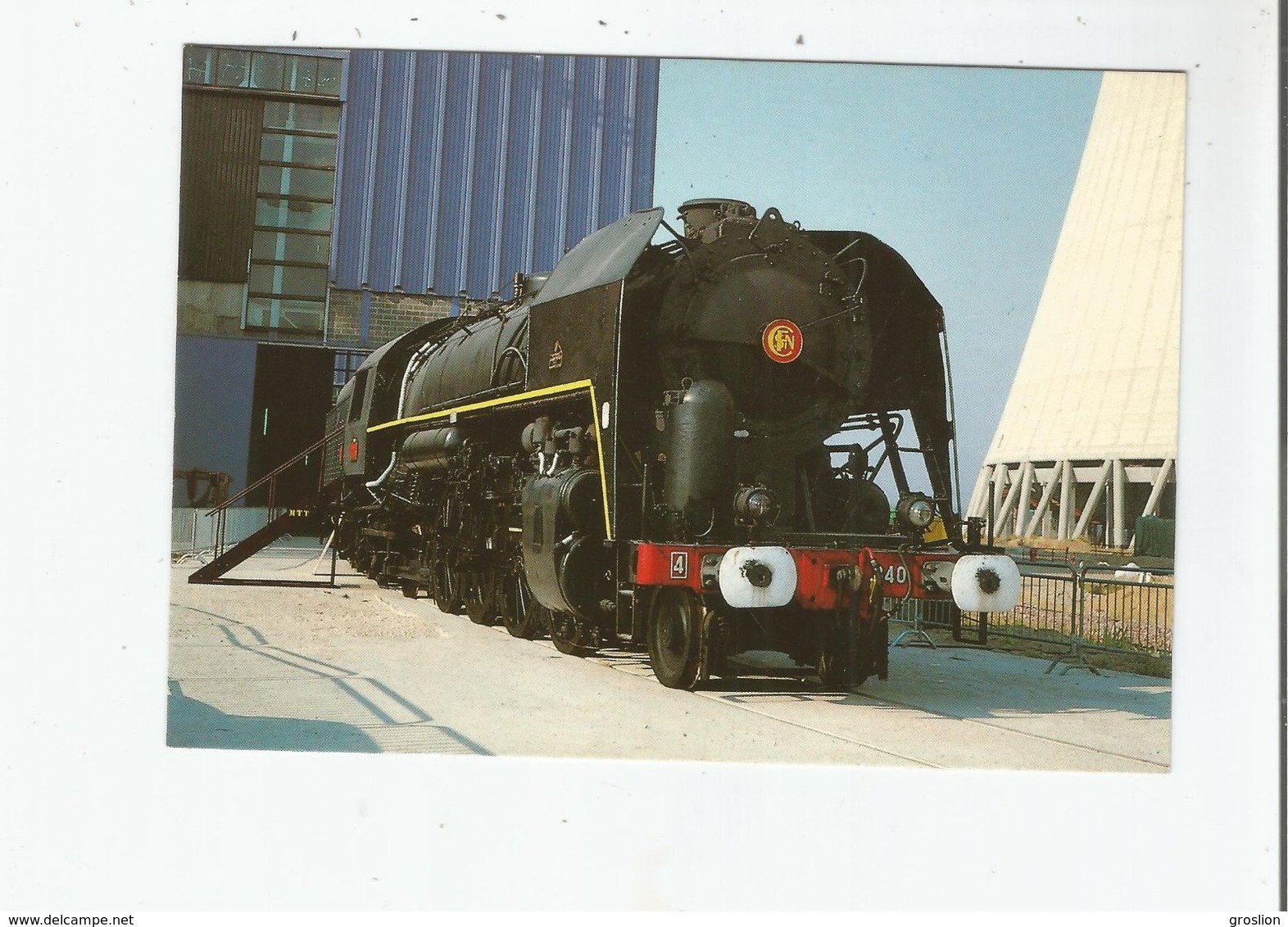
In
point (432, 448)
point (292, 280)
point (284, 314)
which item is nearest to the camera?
point (292, 280)

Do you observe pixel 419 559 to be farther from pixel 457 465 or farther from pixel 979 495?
pixel 979 495

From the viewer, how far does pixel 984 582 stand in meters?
5.51

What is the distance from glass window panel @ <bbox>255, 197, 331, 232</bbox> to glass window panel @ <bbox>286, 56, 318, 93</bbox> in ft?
3.45

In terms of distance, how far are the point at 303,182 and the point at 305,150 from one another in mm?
214

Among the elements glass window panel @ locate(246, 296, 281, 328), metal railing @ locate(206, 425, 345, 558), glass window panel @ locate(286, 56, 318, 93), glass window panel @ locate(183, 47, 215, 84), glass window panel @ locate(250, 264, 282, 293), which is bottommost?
metal railing @ locate(206, 425, 345, 558)

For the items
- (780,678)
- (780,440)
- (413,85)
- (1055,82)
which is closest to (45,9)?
(413,85)

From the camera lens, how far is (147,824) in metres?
4.70

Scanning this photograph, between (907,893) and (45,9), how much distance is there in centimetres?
569

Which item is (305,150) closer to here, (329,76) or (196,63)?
(329,76)

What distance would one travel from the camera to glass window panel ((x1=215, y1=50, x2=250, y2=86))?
16.9 feet

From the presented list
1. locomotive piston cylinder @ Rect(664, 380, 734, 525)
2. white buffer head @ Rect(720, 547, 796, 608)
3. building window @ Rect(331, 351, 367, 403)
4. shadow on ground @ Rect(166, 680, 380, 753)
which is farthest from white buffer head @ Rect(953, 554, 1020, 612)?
building window @ Rect(331, 351, 367, 403)

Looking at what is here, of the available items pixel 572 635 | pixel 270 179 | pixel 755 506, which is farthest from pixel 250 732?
pixel 270 179

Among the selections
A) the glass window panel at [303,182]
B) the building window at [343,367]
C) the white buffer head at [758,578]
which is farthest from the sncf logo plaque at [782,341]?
the building window at [343,367]

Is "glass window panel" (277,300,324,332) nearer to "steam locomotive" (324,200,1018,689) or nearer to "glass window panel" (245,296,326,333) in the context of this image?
"glass window panel" (245,296,326,333)
